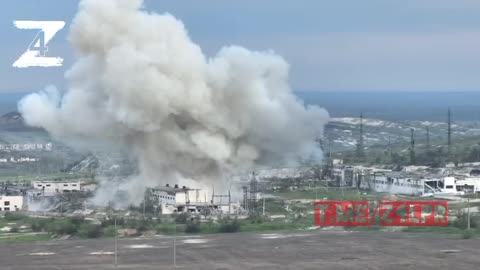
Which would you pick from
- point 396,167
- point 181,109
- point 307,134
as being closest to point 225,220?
point 181,109

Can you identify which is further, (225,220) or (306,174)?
(306,174)

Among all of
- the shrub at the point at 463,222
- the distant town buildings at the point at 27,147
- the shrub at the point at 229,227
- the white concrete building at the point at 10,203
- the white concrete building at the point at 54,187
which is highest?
the distant town buildings at the point at 27,147

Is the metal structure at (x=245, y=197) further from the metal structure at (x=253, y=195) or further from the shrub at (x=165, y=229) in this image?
the shrub at (x=165, y=229)

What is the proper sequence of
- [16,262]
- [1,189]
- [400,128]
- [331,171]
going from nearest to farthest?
[16,262] → [1,189] → [331,171] → [400,128]

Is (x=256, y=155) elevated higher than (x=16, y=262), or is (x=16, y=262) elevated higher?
(x=256, y=155)

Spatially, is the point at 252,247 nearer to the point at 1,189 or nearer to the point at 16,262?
the point at 16,262

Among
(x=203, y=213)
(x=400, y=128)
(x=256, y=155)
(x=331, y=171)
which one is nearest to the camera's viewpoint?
(x=203, y=213)

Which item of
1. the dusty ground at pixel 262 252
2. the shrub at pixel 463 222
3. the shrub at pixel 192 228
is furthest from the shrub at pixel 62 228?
the shrub at pixel 463 222
